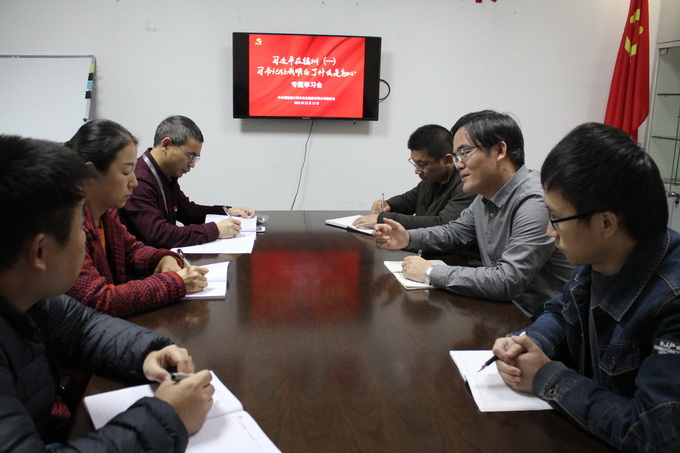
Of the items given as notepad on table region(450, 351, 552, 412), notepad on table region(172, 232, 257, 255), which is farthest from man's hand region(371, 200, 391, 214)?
notepad on table region(450, 351, 552, 412)

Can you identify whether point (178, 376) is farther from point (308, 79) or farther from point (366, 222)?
point (308, 79)

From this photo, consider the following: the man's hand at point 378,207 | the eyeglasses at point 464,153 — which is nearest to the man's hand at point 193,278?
the eyeglasses at point 464,153

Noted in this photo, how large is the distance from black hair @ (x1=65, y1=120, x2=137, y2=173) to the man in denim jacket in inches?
49.3

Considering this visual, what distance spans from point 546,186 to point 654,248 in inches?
9.0

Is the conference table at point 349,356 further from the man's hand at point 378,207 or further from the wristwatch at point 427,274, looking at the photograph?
the man's hand at point 378,207

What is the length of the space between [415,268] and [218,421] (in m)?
0.99

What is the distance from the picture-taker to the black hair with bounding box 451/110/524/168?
1930 millimetres

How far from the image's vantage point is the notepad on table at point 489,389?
1012 millimetres

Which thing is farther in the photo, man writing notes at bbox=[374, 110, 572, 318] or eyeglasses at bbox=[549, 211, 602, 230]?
man writing notes at bbox=[374, 110, 572, 318]

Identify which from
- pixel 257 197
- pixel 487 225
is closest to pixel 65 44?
pixel 257 197

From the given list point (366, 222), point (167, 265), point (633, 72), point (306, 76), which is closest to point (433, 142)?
point (366, 222)

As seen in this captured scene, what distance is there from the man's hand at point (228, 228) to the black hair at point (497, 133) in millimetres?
1110

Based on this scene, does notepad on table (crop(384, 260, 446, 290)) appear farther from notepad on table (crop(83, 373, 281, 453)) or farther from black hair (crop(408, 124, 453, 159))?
black hair (crop(408, 124, 453, 159))

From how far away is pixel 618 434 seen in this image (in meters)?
0.88
